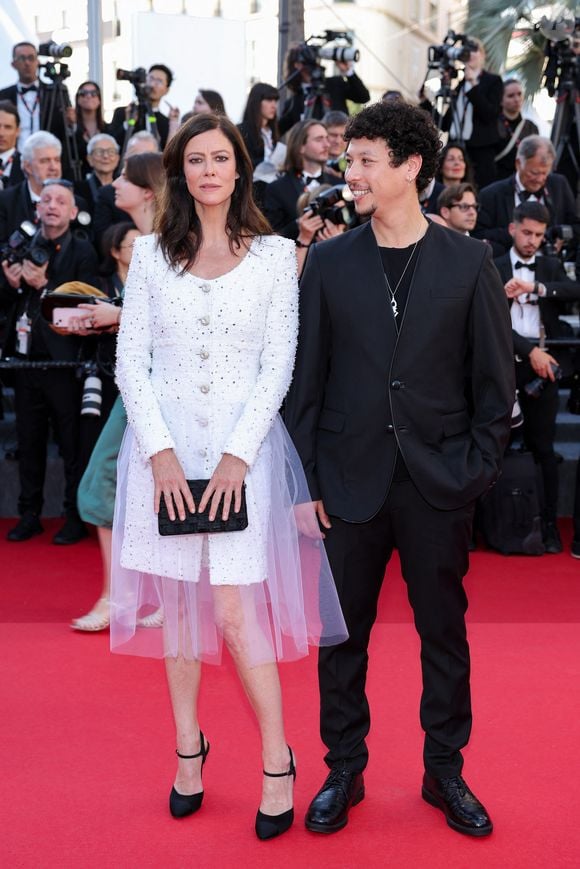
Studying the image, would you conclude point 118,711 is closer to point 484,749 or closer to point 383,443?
point 484,749

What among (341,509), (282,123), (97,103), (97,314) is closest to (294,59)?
(282,123)

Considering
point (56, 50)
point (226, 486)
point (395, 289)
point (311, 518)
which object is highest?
point (56, 50)

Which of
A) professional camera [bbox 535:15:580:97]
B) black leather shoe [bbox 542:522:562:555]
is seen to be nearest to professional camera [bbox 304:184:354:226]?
black leather shoe [bbox 542:522:562:555]

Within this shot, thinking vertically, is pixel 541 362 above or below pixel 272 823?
above

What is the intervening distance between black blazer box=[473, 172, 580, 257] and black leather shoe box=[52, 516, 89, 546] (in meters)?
2.64

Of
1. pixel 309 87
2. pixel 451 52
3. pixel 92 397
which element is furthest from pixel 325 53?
pixel 92 397

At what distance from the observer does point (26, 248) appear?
5422 mm

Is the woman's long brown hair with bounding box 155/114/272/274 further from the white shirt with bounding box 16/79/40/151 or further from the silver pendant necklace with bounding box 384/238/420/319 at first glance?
the white shirt with bounding box 16/79/40/151

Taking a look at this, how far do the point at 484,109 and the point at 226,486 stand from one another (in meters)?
5.86

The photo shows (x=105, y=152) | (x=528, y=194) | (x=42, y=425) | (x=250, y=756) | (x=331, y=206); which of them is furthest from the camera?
(x=105, y=152)

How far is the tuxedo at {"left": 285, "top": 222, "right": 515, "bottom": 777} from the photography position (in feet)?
8.54

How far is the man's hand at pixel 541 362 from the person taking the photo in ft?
17.9

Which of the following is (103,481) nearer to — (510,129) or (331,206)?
(331,206)
